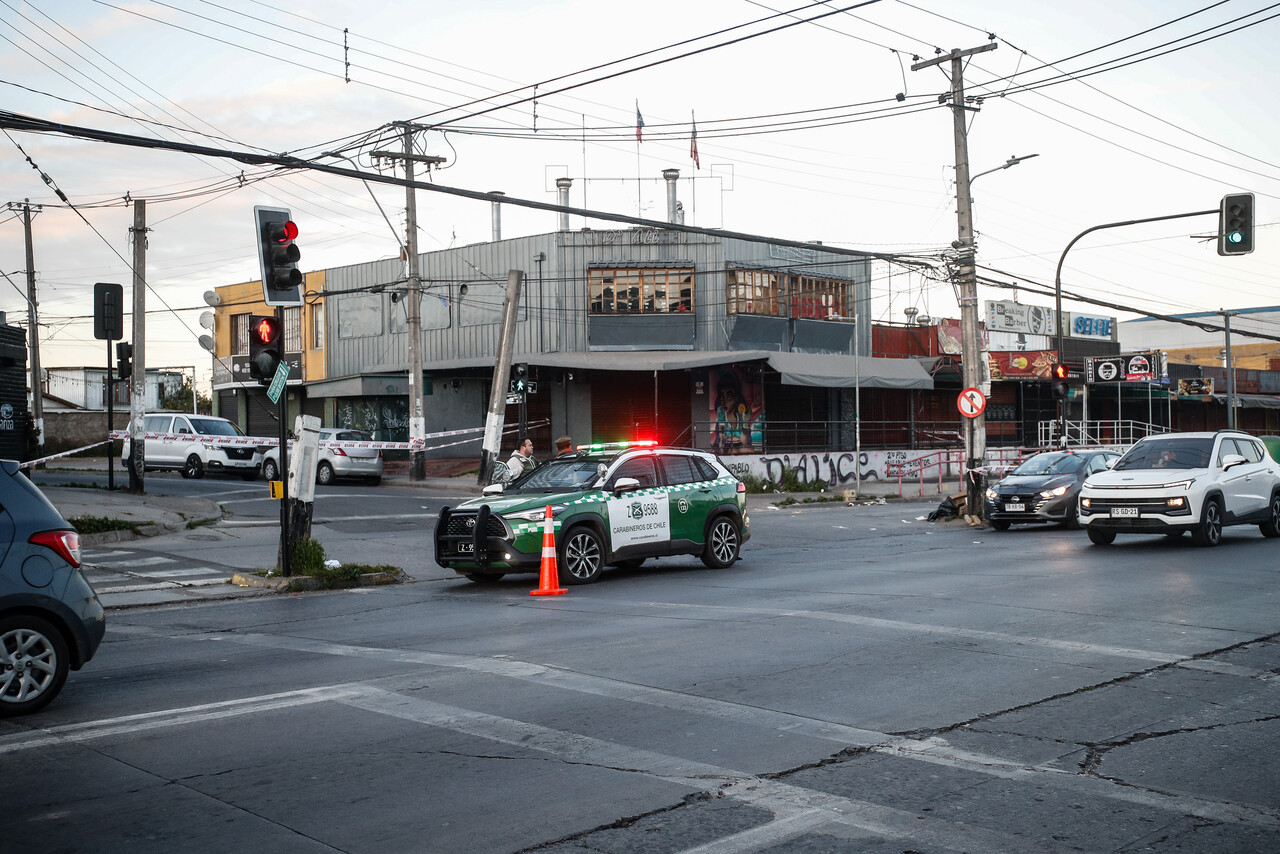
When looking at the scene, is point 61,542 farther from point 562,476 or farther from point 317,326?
point 317,326

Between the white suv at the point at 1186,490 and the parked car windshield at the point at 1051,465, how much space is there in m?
3.19

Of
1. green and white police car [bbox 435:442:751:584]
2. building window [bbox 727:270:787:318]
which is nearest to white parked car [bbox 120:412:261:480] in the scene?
building window [bbox 727:270:787:318]

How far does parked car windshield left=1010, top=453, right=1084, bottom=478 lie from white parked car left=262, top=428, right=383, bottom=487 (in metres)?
18.5

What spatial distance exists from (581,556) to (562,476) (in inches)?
47.7

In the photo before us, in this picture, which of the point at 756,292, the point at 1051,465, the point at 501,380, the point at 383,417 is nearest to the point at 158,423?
the point at 383,417

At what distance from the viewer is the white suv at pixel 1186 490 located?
55.8 feet

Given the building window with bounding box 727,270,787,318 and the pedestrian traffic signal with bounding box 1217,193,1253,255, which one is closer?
the pedestrian traffic signal with bounding box 1217,193,1253,255

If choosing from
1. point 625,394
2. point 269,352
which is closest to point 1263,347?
point 625,394

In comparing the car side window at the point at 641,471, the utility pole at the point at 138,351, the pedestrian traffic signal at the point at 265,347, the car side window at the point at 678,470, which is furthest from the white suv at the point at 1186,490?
the utility pole at the point at 138,351

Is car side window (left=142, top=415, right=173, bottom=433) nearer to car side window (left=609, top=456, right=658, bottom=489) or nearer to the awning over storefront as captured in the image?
the awning over storefront

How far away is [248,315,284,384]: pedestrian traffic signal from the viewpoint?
45.7 feet

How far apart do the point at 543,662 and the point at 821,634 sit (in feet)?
8.46

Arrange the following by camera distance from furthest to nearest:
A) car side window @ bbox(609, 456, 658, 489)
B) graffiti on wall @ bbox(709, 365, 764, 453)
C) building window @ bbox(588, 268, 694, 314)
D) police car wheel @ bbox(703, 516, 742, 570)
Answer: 1. building window @ bbox(588, 268, 694, 314)
2. graffiti on wall @ bbox(709, 365, 764, 453)
3. police car wheel @ bbox(703, 516, 742, 570)
4. car side window @ bbox(609, 456, 658, 489)

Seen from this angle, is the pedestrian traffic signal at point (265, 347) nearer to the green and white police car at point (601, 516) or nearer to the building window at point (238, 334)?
the green and white police car at point (601, 516)
